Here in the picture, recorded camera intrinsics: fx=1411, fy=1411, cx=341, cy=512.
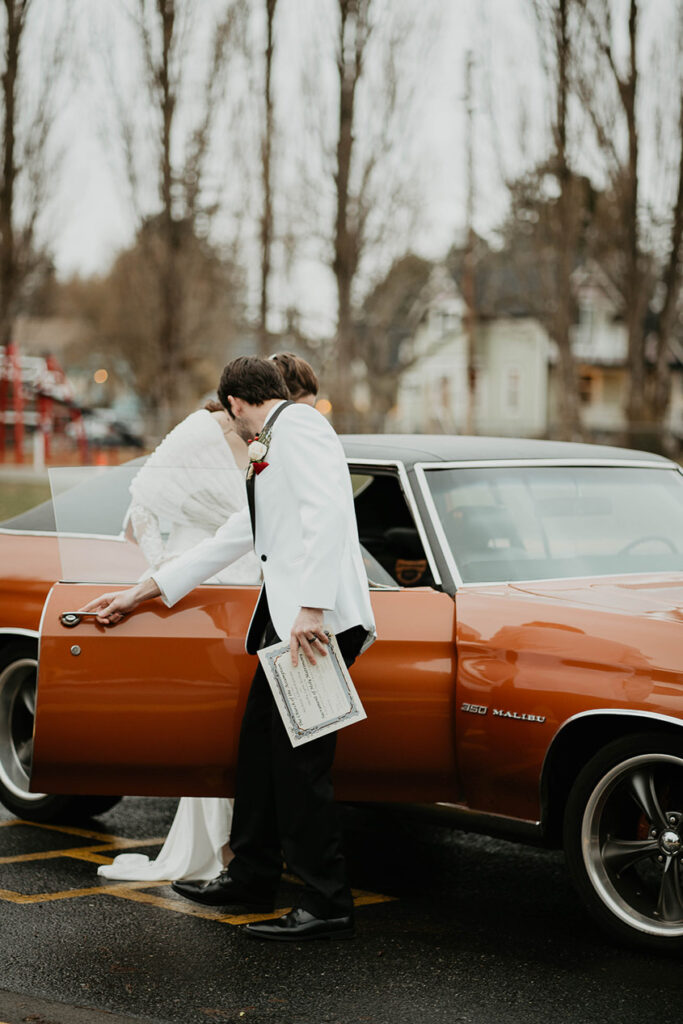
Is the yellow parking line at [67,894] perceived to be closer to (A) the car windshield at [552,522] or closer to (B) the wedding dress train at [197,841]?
(B) the wedding dress train at [197,841]

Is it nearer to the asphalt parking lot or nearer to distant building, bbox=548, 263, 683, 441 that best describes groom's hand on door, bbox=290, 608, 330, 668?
the asphalt parking lot

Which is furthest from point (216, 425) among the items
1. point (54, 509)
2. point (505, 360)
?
point (505, 360)

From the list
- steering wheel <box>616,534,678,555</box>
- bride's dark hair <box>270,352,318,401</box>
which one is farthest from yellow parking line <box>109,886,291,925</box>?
bride's dark hair <box>270,352,318,401</box>

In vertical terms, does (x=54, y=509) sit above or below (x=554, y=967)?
above

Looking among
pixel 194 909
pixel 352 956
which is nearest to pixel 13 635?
pixel 194 909

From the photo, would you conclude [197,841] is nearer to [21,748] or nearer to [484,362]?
[21,748]

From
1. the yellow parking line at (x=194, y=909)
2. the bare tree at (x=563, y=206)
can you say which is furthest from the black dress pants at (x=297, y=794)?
the bare tree at (x=563, y=206)

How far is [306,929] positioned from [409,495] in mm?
1587

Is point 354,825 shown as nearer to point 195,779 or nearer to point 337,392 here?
point 195,779

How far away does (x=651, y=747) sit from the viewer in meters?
4.09

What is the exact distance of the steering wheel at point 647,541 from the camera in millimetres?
5254

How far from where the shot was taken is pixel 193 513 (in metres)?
5.12

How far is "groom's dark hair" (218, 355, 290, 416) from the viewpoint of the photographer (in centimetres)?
441

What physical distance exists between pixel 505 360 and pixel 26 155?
3725 centimetres
